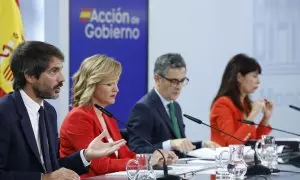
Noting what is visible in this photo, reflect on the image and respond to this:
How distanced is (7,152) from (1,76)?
1447mm

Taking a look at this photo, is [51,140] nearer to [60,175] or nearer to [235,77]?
[60,175]

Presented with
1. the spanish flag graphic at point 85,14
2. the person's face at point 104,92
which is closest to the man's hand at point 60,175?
the person's face at point 104,92

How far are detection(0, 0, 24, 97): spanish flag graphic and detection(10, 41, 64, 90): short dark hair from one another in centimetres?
124

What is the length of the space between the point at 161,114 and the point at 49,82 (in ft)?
4.34

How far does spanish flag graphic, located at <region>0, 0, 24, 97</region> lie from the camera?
409cm

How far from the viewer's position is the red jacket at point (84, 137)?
3248 millimetres

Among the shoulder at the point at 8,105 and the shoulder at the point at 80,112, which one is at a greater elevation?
the shoulder at the point at 8,105

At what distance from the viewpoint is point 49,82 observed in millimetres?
2887

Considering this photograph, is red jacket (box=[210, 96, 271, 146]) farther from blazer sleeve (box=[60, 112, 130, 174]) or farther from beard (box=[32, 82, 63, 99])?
beard (box=[32, 82, 63, 99])

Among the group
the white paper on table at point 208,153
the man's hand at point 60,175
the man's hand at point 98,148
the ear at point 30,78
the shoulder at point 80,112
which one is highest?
the ear at point 30,78

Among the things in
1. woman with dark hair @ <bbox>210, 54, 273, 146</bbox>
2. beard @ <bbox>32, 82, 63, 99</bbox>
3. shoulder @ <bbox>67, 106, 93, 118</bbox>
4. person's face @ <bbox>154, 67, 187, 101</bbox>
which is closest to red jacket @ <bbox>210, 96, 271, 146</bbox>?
woman with dark hair @ <bbox>210, 54, 273, 146</bbox>

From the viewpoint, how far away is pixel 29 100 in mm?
2859

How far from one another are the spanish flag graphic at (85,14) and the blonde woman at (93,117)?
73.0 inches

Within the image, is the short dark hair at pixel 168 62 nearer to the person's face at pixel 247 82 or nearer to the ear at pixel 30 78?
the person's face at pixel 247 82
